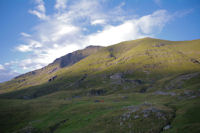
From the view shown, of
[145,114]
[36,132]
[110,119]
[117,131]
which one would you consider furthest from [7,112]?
[145,114]

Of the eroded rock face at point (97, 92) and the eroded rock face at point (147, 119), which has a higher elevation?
the eroded rock face at point (147, 119)

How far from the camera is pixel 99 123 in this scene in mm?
41594

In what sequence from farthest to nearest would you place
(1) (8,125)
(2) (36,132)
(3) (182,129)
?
(1) (8,125) → (2) (36,132) → (3) (182,129)

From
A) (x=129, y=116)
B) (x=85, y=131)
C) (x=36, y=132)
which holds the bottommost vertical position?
(x=36, y=132)

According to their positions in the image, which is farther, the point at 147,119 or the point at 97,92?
the point at 97,92

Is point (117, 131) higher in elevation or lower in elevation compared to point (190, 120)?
lower

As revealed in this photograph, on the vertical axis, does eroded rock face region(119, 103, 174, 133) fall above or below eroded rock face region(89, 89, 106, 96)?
above

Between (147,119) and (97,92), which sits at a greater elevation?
(147,119)

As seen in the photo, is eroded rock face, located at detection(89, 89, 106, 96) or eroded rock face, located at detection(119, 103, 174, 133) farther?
eroded rock face, located at detection(89, 89, 106, 96)

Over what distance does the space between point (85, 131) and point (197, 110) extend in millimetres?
32124

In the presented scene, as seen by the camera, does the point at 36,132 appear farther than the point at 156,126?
Yes

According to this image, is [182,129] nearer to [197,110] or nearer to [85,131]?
[197,110]

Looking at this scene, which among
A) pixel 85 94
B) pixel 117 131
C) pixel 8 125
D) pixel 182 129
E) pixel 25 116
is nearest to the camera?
pixel 182 129

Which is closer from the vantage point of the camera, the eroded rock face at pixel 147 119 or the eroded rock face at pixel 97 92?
the eroded rock face at pixel 147 119
